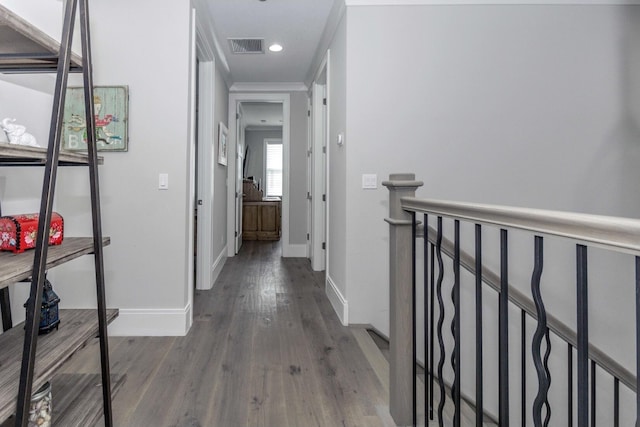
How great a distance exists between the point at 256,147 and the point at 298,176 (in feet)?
14.4

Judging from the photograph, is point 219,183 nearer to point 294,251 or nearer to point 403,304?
point 294,251

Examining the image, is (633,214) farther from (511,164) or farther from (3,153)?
(3,153)

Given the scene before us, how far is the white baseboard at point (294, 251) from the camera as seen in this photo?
5262mm

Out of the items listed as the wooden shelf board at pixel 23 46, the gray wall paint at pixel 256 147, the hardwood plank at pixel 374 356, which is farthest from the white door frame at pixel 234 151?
the gray wall paint at pixel 256 147

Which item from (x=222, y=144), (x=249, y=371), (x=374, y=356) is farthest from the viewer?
(x=222, y=144)

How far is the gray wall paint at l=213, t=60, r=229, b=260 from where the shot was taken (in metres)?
3.85

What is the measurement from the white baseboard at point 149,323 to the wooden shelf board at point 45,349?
0.97 m

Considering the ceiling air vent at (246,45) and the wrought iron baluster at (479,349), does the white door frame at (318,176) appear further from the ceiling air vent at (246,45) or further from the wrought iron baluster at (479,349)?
the wrought iron baluster at (479,349)

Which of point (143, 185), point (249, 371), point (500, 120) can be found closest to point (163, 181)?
point (143, 185)

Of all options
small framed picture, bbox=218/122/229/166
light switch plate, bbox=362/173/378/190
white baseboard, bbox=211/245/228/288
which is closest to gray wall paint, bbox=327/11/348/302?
light switch plate, bbox=362/173/378/190

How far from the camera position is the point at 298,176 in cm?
529

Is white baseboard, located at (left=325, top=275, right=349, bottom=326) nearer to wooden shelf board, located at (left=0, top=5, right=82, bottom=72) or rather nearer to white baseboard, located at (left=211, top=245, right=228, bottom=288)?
white baseboard, located at (left=211, top=245, right=228, bottom=288)

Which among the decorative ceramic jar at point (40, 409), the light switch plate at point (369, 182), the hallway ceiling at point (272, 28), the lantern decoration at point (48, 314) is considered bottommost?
the decorative ceramic jar at point (40, 409)

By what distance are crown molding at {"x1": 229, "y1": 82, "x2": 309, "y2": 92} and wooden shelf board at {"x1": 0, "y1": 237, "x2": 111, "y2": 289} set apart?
3.96 m
